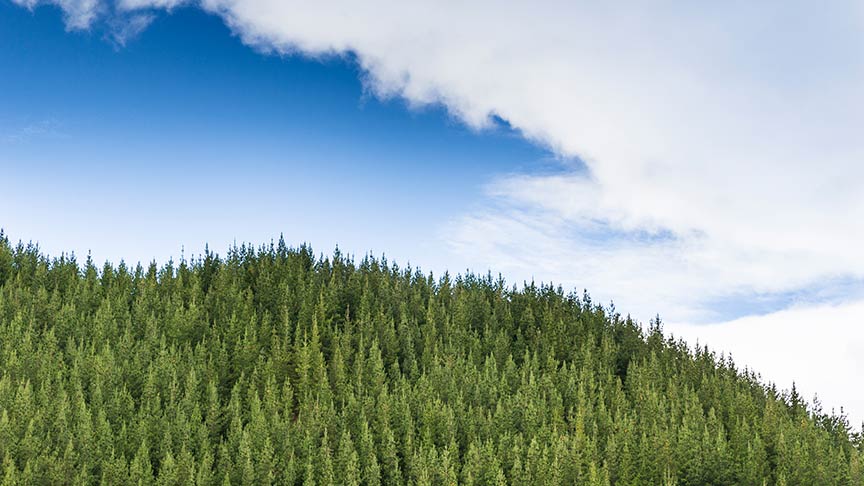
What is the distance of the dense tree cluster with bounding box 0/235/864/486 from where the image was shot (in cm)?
8162

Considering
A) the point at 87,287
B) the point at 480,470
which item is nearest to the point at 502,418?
the point at 480,470

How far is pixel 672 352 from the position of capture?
143 meters

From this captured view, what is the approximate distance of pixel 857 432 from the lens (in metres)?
109

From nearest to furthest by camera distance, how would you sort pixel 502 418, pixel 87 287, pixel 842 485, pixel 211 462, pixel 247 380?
pixel 211 462
pixel 842 485
pixel 502 418
pixel 247 380
pixel 87 287

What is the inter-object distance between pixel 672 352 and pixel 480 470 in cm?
7383

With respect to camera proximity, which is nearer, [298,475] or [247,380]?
[298,475]

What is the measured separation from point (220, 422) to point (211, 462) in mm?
13764

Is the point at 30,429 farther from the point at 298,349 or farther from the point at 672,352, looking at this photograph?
the point at 672,352

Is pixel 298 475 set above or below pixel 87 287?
below

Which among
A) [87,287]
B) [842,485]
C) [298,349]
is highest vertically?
[87,287]

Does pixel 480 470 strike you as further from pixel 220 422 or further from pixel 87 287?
pixel 87 287

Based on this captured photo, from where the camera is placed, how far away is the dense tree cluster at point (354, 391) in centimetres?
8162

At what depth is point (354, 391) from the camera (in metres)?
105

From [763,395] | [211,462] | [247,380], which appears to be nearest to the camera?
[211,462]
